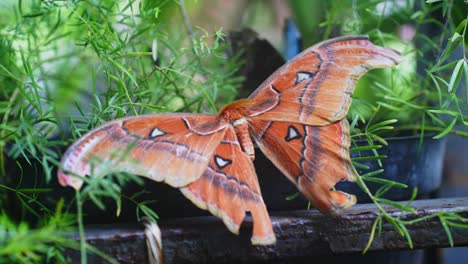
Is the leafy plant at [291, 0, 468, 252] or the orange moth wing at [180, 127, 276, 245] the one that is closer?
the orange moth wing at [180, 127, 276, 245]

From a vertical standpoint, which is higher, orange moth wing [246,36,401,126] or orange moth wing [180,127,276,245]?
orange moth wing [246,36,401,126]

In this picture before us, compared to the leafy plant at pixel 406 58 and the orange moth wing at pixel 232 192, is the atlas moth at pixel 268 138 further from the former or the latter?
the leafy plant at pixel 406 58

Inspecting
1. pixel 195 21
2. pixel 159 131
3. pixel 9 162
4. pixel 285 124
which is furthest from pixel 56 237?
pixel 195 21

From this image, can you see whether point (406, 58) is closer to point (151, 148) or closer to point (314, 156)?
point (314, 156)

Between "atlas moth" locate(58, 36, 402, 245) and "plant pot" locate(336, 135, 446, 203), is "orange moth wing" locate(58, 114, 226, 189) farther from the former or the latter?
"plant pot" locate(336, 135, 446, 203)

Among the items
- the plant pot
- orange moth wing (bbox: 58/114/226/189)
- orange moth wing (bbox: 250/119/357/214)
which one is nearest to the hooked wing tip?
orange moth wing (bbox: 58/114/226/189)

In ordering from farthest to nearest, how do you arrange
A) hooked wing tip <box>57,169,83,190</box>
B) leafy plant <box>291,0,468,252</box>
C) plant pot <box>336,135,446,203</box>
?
leafy plant <box>291,0,468,252</box> → plant pot <box>336,135,446,203</box> → hooked wing tip <box>57,169,83,190</box>

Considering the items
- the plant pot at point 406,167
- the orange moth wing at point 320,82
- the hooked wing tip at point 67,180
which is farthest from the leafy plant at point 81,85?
the plant pot at point 406,167

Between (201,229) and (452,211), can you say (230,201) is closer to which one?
(201,229)
